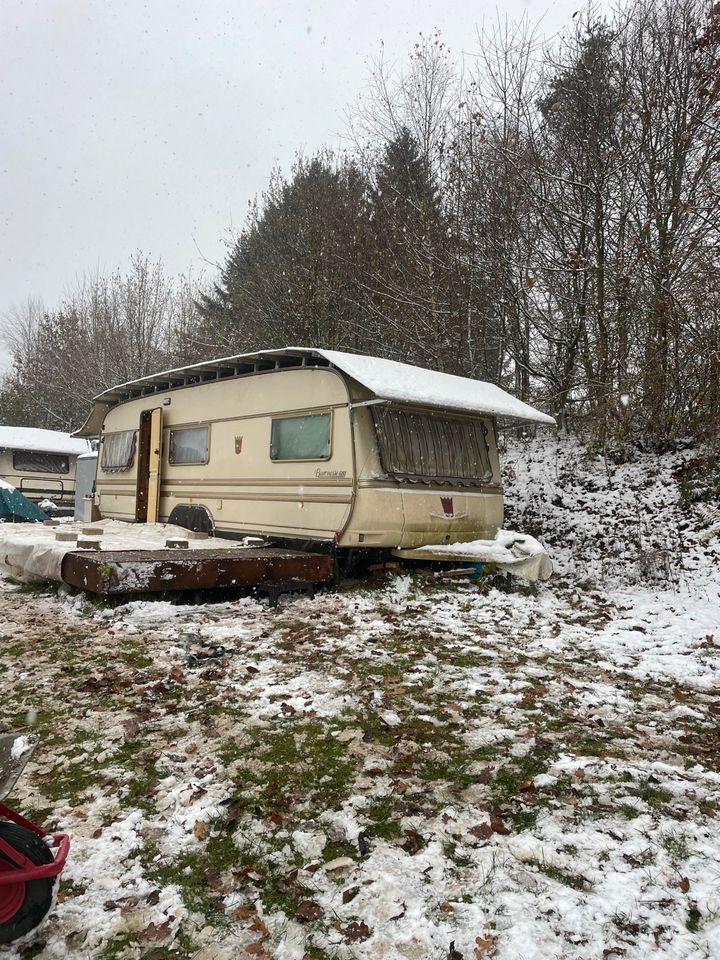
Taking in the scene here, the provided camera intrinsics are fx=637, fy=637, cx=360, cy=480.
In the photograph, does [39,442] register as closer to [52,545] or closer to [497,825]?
[52,545]

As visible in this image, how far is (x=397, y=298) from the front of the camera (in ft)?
49.4

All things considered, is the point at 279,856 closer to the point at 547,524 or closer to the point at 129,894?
the point at 129,894

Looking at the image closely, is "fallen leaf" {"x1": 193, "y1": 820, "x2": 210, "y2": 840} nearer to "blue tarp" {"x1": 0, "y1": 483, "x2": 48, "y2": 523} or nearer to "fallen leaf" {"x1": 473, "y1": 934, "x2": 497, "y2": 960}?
"fallen leaf" {"x1": 473, "y1": 934, "x2": 497, "y2": 960}

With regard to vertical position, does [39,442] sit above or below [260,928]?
above

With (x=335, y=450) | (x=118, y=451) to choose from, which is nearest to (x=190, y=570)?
(x=335, y=450)

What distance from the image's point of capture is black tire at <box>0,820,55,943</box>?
6.88ft

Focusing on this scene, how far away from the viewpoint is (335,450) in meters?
7.89

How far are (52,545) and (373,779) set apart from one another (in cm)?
595

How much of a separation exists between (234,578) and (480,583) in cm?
305

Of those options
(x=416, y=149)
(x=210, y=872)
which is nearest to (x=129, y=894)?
(x=210, y=872)

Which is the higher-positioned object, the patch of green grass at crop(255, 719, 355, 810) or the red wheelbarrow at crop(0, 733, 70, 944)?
the red wheelbarrow at crop(0, 733, 70, 944)

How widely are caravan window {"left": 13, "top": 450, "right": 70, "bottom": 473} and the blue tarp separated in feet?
12.3

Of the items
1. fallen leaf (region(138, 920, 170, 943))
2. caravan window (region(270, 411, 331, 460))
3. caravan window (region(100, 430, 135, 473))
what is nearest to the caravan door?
caravan window (region(100, 430, 135, 473))

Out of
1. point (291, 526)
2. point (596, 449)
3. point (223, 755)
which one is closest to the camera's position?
point (223, 755)
